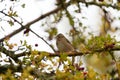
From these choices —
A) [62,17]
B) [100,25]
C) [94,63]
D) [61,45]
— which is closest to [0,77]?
[61,45]

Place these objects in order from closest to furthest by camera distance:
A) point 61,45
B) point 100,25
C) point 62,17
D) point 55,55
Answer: point 55,55 < point 61,45 < point 62,17 < point 100,25

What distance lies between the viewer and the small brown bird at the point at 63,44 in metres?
4.77

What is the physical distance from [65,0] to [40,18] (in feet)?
1.52

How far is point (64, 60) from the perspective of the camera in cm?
249

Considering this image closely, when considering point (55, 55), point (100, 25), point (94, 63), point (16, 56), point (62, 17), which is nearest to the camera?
point (55, 55)

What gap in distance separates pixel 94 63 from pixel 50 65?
6956 millimetres

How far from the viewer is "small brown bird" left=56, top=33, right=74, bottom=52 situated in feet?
15.6

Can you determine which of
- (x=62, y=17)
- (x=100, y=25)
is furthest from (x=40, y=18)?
(x=100, y=25)

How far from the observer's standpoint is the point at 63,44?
4.85m

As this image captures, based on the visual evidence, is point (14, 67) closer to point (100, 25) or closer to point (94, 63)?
point (100, 25)

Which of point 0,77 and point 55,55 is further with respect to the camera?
point 55,55

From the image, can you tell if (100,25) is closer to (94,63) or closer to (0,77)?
(94,63)

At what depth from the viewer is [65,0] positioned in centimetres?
584

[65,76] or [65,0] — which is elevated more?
[65,0]
